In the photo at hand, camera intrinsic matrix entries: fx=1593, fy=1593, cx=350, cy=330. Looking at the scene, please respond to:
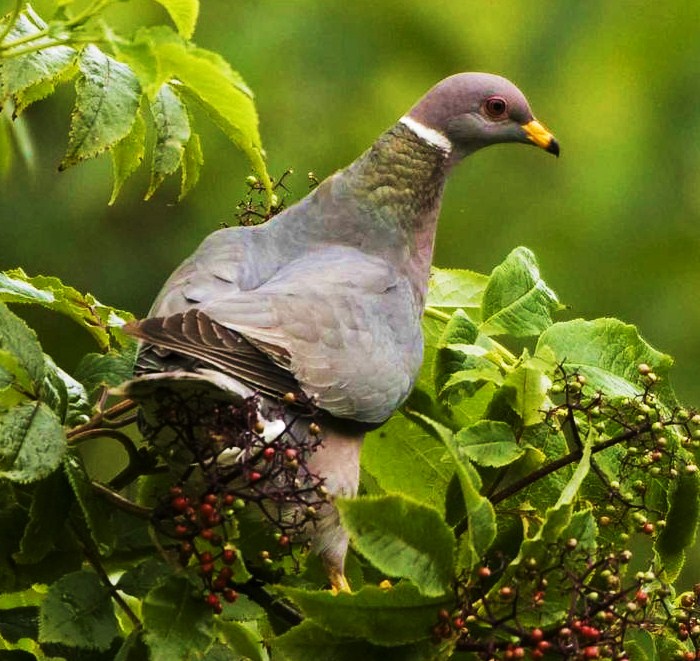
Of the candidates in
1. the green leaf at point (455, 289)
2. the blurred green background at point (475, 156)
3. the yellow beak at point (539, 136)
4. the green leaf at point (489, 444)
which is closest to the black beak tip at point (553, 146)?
the yellow beak at point (539, 136)

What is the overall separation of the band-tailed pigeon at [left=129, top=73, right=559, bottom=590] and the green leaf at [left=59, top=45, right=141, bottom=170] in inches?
6.7

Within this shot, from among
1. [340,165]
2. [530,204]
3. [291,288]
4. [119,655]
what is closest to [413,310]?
[291,288]

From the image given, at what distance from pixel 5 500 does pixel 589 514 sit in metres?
0.53

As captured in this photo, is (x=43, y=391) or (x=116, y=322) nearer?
(x=43, y=391)

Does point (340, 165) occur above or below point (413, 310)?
below

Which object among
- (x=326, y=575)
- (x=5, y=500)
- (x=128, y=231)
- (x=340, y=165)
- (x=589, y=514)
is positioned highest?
(x=589, y=514)

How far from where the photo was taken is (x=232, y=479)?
1.40 m

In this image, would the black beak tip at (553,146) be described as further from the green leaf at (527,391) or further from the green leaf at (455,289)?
the green leaf at (527,391)

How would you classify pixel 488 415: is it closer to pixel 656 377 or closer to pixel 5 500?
pixel 656 377

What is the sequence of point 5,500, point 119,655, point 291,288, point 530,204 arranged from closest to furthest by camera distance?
point 119,655 < point 5,500 < point 291,288 < point 530,204

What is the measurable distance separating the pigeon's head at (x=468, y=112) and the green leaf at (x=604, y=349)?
0.46 m

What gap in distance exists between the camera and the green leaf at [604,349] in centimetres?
165

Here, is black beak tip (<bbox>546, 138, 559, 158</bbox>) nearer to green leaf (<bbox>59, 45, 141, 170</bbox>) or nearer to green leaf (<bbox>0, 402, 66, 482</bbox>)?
green leaf (<bbox>59, 45, 141, 170</bbox>)

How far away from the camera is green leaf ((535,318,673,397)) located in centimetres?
165
